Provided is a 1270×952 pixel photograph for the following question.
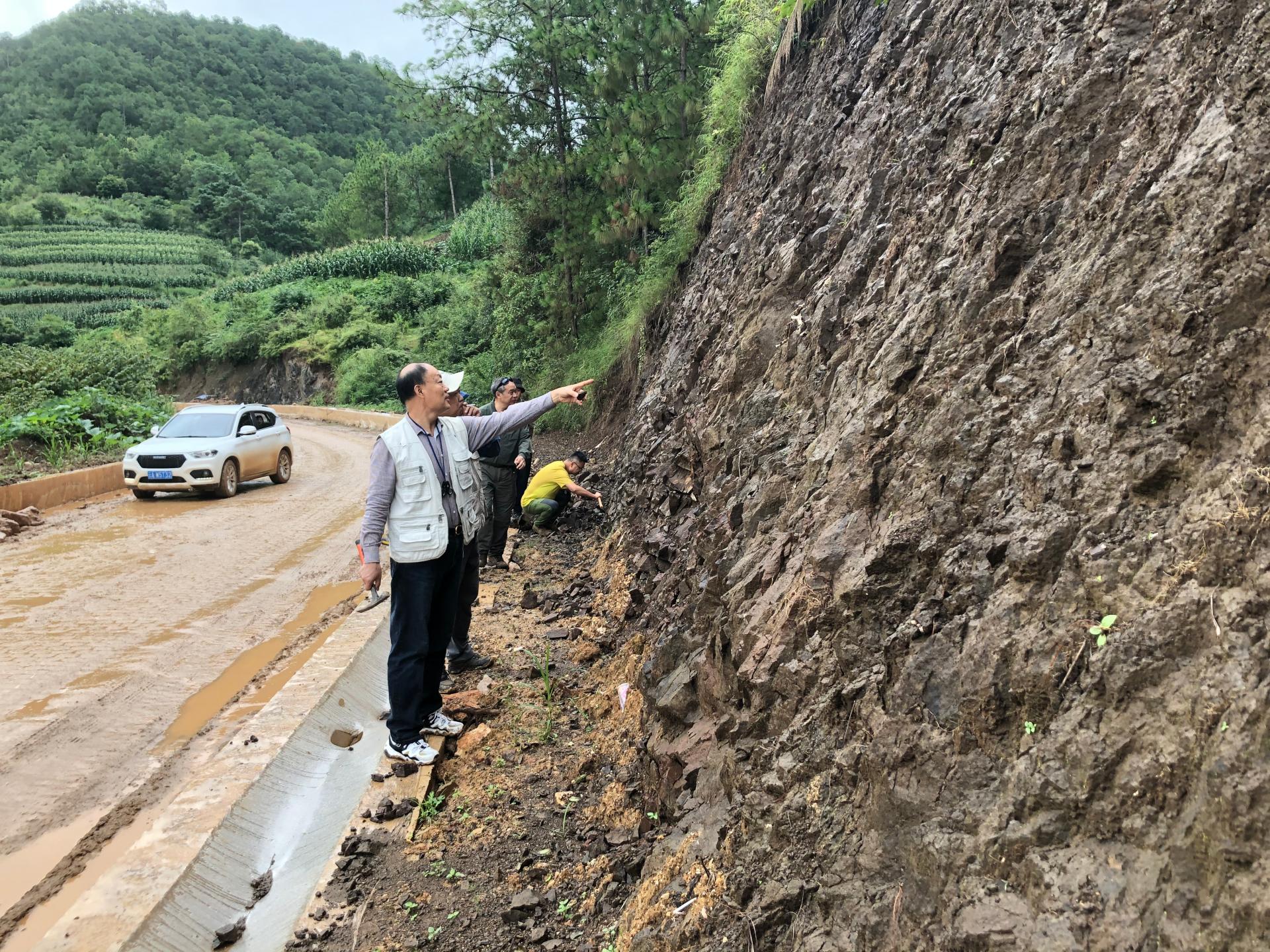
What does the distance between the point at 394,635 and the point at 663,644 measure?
1558mm

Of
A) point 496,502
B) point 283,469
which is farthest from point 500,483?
point 283,469

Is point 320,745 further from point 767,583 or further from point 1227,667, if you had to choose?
point 1227,667

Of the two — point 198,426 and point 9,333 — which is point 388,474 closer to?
point 198,426

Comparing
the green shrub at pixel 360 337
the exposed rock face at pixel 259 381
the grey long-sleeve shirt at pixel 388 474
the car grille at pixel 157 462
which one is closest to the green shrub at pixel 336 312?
the green shrub at pixel 360 337

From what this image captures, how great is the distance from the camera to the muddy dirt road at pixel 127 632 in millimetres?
4203

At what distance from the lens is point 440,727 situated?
4730 millimetres

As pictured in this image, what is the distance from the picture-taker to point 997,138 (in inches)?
131

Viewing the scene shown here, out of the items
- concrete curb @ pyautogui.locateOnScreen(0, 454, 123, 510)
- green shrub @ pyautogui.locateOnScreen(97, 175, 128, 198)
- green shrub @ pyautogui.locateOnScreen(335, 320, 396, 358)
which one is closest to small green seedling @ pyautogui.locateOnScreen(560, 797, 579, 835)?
concrete curb @ pyautogui.locateOnScreen(0, 454, 123, 510)

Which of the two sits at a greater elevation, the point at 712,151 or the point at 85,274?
the point at 712,151

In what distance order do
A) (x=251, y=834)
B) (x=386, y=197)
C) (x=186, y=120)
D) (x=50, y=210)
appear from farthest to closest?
(x=186, y=120) → (x=386, y=197) → (x=50, y=210) → (x=251, y=834)

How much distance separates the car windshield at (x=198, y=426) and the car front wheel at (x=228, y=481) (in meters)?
0.59

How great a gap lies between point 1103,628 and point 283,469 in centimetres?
1540

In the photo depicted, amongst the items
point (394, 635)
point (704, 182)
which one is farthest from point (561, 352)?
point (394, 635)

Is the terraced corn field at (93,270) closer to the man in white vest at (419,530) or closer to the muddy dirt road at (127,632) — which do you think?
the muddy dirt road at (127,632)
